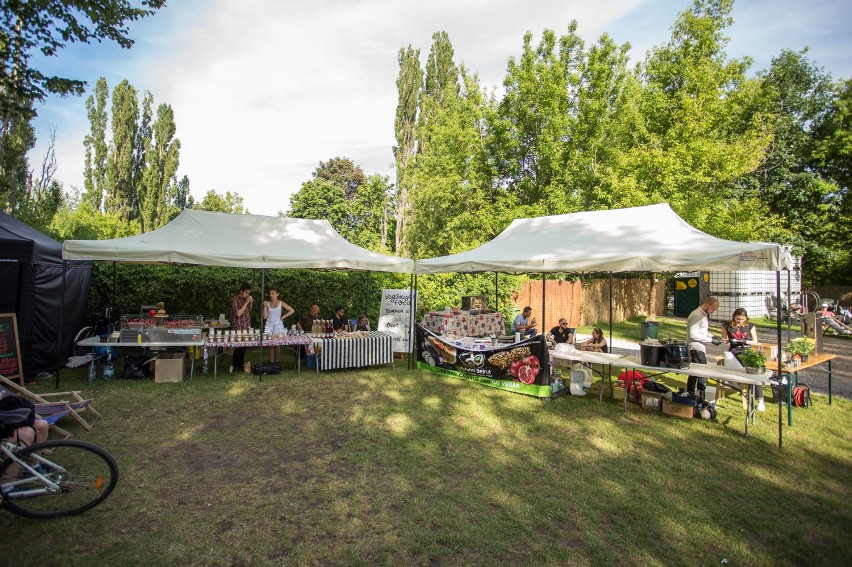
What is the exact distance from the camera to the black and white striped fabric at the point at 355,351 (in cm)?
852

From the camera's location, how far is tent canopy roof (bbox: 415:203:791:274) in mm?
5547

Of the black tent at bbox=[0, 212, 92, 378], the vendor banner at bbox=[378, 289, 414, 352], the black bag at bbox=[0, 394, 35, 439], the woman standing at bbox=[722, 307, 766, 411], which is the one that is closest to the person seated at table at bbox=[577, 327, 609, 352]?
the woman standing at bbox=[722, 307, 766, 411]

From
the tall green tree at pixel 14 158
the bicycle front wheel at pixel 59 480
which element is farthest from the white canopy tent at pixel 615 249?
the tall green tree at pixel 14 158

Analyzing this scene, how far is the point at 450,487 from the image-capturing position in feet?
13.3

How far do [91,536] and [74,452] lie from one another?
634 mm

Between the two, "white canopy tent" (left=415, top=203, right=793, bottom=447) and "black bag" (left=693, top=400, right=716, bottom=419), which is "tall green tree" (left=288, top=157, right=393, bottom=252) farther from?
"black bag" (left=693, top=400, right=716, bottom=419)

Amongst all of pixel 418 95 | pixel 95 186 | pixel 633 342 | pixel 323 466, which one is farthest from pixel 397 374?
pixel 95 186

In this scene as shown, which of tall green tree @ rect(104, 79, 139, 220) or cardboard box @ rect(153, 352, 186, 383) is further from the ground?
tall green tree @ rect(104, 79, 139, 220)

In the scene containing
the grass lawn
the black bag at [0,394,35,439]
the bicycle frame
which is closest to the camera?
the grass lawn

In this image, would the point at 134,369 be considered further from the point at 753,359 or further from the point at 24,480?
the point at 753,359

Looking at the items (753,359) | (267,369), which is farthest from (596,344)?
(267,369)

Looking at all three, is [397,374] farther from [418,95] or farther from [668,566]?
[418,95]

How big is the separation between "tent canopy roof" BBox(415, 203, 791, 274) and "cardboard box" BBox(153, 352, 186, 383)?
14.6 ft

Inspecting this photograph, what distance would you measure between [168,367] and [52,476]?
4575 millimetres
